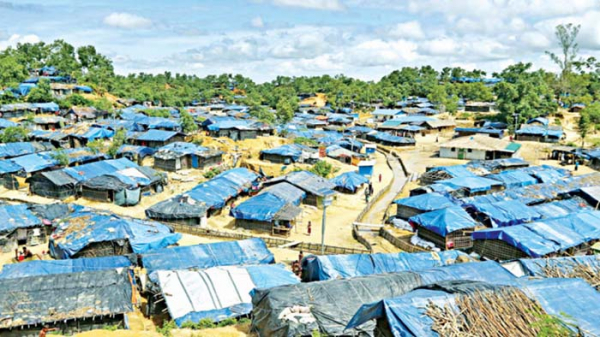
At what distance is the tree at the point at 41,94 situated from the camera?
67819 millimetres

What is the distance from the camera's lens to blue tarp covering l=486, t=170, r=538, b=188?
→ 36.8m

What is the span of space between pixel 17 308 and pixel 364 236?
19286 mm

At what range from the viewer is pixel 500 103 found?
228 ft

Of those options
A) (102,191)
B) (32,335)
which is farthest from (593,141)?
(32,335)

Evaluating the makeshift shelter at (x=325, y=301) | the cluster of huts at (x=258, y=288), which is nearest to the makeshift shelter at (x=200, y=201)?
the cluster of huts at (x=258, y=288)

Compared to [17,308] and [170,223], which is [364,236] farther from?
[17,308]

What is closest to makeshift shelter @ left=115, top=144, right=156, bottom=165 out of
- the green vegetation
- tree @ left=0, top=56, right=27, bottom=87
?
the green vegetation

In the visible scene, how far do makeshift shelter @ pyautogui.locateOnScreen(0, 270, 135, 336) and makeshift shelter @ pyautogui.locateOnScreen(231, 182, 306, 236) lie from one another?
1308 centimetres

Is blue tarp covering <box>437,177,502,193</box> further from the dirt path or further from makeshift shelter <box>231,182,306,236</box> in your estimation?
makeshift shelter <box>231,182,306,236</box>

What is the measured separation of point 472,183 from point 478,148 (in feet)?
64.3

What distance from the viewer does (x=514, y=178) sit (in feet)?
123

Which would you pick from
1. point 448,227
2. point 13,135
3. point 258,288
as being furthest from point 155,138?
point 258,288

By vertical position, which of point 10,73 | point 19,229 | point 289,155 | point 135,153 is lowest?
point 19,229

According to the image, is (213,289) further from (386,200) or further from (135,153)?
(135,153)
